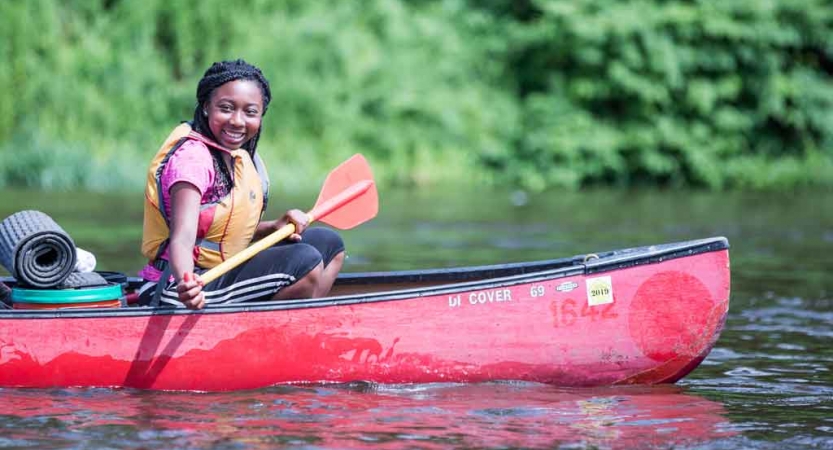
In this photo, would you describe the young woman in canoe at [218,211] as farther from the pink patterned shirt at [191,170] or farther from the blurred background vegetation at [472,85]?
the blurred background vegetation at [472,85]

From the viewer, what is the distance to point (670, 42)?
888 inches

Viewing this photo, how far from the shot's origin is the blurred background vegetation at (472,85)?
18188mm

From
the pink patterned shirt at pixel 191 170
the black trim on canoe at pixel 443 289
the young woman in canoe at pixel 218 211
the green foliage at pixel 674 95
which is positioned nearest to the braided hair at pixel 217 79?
the young woman in canoe at pixel 218 211

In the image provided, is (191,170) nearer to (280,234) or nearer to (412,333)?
(280,234)

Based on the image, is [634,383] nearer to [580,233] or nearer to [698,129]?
[580,233]

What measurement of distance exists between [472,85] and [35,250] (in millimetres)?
17721

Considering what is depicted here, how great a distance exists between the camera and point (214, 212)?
5.37m

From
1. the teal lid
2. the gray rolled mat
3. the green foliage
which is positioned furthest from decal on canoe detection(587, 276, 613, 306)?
the green foliage

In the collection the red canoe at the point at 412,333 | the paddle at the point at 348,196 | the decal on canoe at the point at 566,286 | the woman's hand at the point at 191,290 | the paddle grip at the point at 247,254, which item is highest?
the paddle at the point at 348,196

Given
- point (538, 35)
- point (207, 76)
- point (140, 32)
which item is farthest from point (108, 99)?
point (207, 76)

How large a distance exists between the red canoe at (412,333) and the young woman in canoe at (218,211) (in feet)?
0.56

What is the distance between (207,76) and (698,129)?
18306 millimetres

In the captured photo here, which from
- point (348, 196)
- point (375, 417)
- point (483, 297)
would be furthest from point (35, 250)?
point (483, 297)

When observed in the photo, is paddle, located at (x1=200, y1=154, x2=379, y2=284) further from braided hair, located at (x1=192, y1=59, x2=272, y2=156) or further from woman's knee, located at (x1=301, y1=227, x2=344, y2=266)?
braided hair, located at (x1=192, y1=59, x2=272, y2=156)
